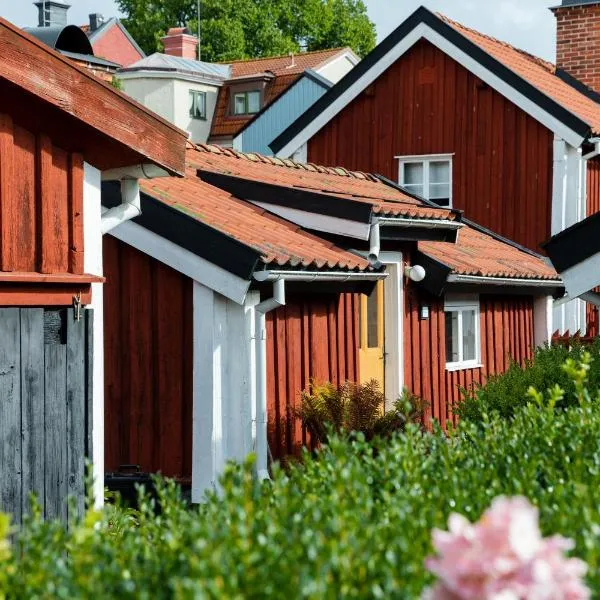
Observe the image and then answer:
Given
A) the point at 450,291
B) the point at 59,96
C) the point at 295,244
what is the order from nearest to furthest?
the point at 59,96 < the point at 295,244 < the point at 450,291

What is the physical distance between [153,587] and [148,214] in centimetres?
798

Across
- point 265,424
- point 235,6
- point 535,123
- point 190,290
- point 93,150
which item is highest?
point 235,6

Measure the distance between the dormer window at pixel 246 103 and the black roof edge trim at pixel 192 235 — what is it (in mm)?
36924

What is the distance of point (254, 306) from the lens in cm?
1136

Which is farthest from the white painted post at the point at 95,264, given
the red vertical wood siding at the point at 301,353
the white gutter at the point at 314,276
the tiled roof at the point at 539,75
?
the tiled roof at the point at 539,75

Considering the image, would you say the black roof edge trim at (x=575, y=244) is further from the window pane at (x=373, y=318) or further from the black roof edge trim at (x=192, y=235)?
the black roof edge trim at (x=192, y=235)

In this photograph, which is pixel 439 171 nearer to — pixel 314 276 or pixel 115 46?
pixel 314 276

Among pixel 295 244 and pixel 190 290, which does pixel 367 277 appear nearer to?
pixel 295 244

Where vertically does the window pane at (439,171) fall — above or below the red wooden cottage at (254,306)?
above

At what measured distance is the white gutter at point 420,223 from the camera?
13508 millimetres

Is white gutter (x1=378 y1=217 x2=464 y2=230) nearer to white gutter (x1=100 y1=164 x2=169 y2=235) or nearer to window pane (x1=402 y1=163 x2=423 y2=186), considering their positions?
white gutter (x1=100 y1=164 x2=169 y2=235)

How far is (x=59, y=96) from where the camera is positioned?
7809mm

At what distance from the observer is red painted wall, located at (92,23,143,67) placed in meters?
55.2

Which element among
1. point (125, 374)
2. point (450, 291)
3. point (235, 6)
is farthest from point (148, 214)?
point (235, 6)
